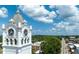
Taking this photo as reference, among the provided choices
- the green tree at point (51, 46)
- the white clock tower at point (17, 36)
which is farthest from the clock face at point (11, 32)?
the green tree at point (51, 46)

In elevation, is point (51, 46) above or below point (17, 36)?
below

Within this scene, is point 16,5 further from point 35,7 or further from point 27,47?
point 27,47

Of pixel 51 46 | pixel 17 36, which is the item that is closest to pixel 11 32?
pixel 17 36

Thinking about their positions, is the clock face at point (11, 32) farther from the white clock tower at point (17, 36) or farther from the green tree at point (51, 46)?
the green tree at point (51, 46)

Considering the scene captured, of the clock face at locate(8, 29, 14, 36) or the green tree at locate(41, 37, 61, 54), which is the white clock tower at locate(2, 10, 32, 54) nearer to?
the clock face at locate(8, 29, 14, 36)

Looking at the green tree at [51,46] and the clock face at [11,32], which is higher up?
the clock face at [11,32]

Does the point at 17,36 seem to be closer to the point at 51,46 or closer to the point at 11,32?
the point at 11,32

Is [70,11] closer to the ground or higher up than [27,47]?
higher up
